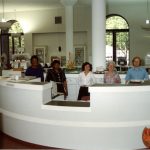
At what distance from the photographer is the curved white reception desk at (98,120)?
5766 millimetres

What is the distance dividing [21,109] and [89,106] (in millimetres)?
Result: 1387

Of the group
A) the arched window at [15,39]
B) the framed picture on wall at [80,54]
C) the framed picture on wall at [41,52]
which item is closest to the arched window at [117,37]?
the framed picture on wall at [80,54]

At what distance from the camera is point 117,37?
1773 cm

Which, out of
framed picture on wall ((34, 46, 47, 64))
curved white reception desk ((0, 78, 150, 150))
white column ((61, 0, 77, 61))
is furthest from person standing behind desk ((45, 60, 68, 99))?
framed picture on wall ((34, 46, 47, 64))

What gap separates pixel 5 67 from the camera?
12844mm

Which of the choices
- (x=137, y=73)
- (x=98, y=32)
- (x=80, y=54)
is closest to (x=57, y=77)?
(x=137, y=73)

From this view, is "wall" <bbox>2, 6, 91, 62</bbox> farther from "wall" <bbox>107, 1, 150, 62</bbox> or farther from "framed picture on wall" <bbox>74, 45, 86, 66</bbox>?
"wall" <bbox>107, 1, 150, 62</bbox>

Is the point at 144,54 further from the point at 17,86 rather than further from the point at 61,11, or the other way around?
the point at 17,86

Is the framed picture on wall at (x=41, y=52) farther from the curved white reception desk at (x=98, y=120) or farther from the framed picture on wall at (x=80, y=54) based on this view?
the curved white reception desk at (x=98, y=120)

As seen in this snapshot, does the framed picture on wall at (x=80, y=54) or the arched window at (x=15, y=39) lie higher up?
the arched window at (x=15, y=39)

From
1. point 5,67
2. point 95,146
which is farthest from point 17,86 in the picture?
point 5,67

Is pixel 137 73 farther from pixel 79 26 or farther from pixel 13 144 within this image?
pixel 79 26

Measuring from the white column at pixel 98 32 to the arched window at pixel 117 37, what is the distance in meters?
7.90

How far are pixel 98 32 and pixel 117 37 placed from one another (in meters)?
8.26
